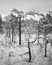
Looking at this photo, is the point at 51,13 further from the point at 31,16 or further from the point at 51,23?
the point at 31,16

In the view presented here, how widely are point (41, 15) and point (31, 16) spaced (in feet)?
12.7

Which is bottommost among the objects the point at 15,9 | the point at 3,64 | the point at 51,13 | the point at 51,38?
the point at 3,64

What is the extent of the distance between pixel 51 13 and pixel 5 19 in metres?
20.5

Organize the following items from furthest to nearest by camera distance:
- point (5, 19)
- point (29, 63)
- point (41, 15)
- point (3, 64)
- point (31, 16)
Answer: point (5, 19)
point (41, 15)
point (31, 16)
point (29, 63)
point (3, 64)

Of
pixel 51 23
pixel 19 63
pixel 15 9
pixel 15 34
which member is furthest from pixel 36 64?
pixel 15 34

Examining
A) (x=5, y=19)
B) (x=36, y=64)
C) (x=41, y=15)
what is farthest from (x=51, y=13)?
(x=5, y=19)

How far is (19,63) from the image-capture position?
10406 mm

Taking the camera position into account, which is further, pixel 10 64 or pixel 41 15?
pixel 41 15

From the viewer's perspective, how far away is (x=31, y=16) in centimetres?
1372

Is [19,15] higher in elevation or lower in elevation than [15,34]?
higher

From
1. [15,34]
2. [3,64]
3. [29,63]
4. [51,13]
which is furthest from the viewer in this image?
[15,34]

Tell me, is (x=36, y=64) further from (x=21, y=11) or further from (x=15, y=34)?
(x=15, y=34)

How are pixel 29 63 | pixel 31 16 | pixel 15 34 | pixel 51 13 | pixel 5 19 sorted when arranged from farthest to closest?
pixel 15 34
pixel 5 19
pixel 31 16
pixel 29 63
pixel 51 13

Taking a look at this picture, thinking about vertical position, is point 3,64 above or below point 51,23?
below
